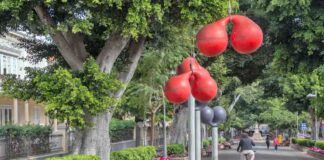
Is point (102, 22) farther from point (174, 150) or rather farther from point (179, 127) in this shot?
point (179, 127)

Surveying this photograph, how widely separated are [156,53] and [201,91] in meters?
14.3

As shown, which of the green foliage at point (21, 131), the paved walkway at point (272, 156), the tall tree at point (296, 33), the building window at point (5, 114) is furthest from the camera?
the paved walkway at point (272, 156)

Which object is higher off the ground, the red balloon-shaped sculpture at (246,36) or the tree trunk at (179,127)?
the red balloon-shaped sculpture at (246,36)

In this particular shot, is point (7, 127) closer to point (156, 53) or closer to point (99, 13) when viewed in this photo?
point (156, 53)

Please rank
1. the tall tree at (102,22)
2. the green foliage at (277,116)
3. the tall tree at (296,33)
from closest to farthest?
the tall tree at (102,22) < the tall tree at (296,33) < the green foliage at (277,116)

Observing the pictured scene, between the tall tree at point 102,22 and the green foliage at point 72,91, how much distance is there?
822 mm

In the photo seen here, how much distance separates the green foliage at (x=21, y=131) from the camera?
72.0 feet

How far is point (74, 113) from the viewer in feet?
46.7

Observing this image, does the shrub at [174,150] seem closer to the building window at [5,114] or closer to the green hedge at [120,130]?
the green hedge at [120,130]

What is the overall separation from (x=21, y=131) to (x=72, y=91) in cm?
954

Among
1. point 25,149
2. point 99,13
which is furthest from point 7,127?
point 99,13

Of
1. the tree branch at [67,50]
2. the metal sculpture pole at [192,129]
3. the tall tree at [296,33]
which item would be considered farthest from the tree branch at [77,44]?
the tall tree at [296,33]

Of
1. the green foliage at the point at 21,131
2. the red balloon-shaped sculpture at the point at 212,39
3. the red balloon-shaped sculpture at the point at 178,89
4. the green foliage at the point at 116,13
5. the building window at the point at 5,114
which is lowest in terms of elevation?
the green foliage at the point at 21,131

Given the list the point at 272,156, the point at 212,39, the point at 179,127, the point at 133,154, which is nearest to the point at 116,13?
the point at 212,39
